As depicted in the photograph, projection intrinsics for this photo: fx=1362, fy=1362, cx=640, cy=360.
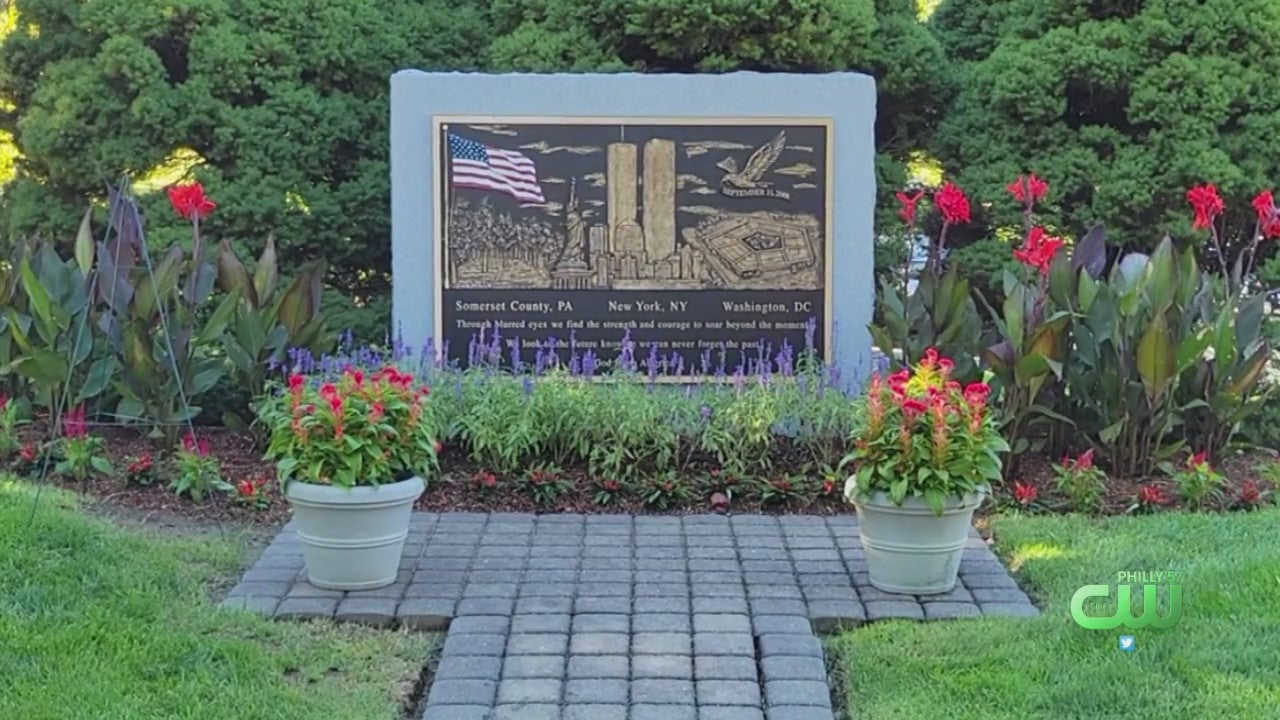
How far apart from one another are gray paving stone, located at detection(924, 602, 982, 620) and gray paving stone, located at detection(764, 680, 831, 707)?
791 millimetres

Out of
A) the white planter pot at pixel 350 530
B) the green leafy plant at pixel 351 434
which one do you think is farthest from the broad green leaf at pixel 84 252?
the white planter pot at pixel 350 530

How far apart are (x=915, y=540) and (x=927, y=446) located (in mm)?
359

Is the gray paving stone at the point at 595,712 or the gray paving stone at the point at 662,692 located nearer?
the gray paving stone at the point at 595,712

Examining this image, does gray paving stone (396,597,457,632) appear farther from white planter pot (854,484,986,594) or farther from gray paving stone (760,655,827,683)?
white planter pot (854,484,986,594)

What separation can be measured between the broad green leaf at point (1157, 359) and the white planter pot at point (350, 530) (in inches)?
141

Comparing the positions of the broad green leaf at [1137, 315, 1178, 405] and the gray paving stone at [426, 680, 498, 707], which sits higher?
the broad green leaf at [1137, 315, 1178, 405]

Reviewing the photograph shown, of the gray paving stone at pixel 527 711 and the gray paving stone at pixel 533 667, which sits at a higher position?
the gray paving stone at pixel 533 667

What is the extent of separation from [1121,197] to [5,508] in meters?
6.43

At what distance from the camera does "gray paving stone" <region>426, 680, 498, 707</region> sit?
4.11 meters

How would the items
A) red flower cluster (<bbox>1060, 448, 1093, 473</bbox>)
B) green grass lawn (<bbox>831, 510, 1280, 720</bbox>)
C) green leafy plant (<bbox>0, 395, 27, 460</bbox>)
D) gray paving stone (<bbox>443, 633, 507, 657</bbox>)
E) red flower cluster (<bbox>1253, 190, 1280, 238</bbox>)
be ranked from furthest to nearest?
green leafy plant (<bbox>0, 395, 27, 460</bbox>)
red flower cluster (<bbox>1253, 190, 1280, 238</bbox>)
red flower cluster (<bbox>1060, 448, 1093, 473</bbox>)
gray paving stone (<bbox>443, 633, 507, 657</bbox>)
green grass lawn (<bbox>831, 510, 1280, 720</bbox>)

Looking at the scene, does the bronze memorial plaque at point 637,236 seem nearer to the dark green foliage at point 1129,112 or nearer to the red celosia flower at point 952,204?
the red celosia flower at point 952,204

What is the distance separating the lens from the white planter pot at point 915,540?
16.7ft

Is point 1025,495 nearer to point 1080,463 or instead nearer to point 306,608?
point 1080,463

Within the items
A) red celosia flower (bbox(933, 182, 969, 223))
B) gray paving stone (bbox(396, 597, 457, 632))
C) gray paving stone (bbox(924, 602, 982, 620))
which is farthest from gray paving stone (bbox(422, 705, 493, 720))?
red celosia flower (bbox(933, 182, 969, 223))
